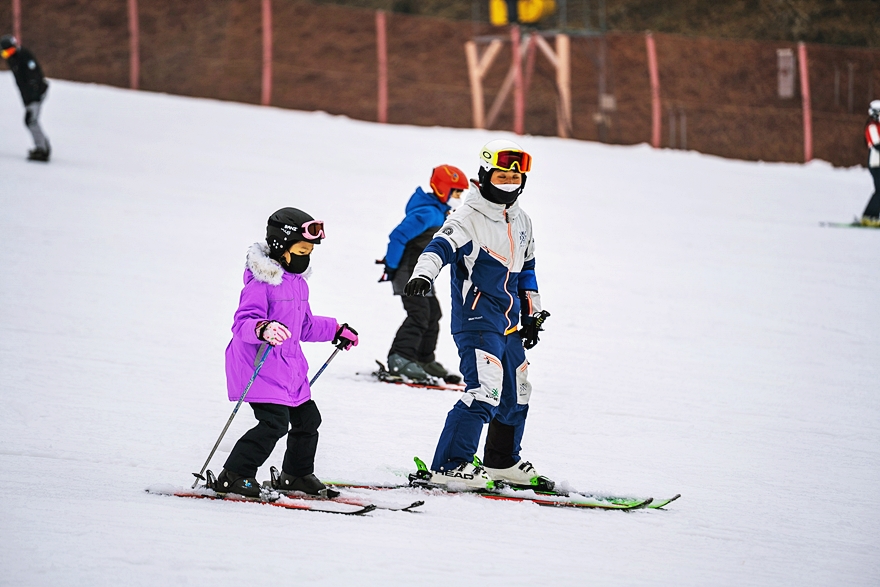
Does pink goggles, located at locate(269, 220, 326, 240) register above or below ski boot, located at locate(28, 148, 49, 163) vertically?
below

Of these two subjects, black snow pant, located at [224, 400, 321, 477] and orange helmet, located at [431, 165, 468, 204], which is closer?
black snow pant, located at [224, 400, 321, 477]

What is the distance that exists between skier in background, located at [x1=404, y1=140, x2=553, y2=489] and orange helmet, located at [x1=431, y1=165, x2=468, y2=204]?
2.24m

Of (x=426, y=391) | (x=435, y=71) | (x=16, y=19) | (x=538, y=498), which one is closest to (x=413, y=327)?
(x=426, y=391)

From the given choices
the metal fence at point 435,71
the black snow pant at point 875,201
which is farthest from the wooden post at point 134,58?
the black snow pant at point 875,201

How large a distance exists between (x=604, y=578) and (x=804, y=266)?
9459 millimetres

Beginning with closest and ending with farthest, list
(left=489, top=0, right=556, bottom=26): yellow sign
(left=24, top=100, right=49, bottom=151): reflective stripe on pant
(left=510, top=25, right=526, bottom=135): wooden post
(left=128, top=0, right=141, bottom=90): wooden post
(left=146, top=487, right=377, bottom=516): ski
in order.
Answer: (left=146, top=487, right=377, bottom=516): ski → (left=24, top=100, right=49, bottom=151): reflective stripe on pant → (left=510, top=25, right=526, bottom=135): wooden post → (left=128, top=0, right=141, bottom=90): wooden post → (left=489, top=0, right=556, bottom=26): yellow sign

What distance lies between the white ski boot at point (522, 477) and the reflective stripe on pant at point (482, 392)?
242 millimetres

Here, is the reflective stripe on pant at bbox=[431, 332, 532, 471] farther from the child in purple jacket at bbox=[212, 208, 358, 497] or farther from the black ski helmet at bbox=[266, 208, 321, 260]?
the black ski helmet at bbox=[266, 208, 321, 260]

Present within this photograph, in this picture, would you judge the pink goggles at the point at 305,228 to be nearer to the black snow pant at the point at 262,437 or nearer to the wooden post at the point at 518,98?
the black snow pant at the point at 262,437

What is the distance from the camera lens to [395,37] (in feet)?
84.0

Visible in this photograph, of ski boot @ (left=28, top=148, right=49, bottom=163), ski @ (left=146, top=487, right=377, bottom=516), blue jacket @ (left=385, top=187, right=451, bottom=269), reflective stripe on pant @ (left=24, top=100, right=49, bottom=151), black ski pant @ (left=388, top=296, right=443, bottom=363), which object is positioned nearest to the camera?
ski @ (left=146, top=487, right=377, bottom=516)

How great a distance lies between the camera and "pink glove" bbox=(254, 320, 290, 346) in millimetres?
4410

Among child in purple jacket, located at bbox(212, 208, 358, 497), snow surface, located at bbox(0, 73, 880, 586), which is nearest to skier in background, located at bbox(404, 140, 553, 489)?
snow surface, located at bbox(0, 73, 880, 586)

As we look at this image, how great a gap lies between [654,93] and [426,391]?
17.3 m
